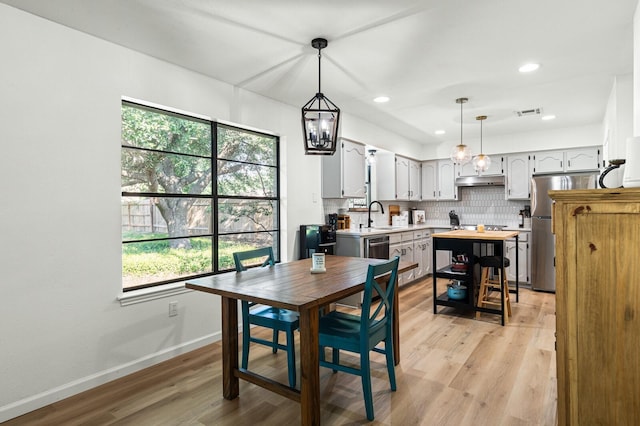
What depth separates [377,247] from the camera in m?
4.68

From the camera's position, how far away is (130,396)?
2.47m

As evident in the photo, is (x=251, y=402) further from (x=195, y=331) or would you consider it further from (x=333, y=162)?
(x=333, y=162)

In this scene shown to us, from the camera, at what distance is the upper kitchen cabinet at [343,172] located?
15.2 ft

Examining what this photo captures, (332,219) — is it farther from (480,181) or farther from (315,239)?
(480,181)

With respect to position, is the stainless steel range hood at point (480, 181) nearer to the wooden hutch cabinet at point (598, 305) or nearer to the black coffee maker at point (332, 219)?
the black coffee maker at point (332, 219)

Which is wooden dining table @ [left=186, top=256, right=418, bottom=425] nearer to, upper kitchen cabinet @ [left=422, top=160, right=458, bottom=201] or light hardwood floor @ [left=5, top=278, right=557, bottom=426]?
light hardwood floor @ [left=5, top=278, right=557, bottom=426]

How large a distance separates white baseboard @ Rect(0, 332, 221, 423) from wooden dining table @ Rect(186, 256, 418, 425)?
0.90 metres

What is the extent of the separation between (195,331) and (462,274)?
2.87 m

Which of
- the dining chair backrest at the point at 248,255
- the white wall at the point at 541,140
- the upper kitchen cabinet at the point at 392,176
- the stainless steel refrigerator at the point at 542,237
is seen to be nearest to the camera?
the dining chair backrest at the point at 248,255

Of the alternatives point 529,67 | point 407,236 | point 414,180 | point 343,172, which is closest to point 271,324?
point 343,172

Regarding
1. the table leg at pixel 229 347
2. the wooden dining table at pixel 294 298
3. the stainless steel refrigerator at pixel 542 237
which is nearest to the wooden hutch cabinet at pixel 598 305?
the wooden dining table at pixel 294 298

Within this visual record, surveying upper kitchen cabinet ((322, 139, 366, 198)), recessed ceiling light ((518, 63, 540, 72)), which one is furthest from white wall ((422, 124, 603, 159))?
recessed ceiling light ((518, 63, 540, 72))

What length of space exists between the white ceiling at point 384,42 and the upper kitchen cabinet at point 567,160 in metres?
1.70

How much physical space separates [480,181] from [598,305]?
521 centimetres
